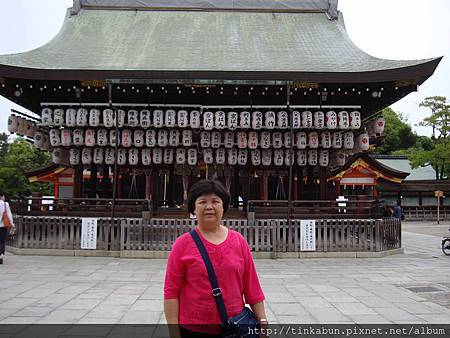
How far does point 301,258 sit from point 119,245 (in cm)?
526

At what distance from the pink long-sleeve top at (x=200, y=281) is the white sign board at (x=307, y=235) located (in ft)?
28.6

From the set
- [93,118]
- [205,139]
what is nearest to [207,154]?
[205,139]

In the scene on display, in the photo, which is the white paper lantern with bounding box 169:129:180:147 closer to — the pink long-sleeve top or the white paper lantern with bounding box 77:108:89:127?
the white paper lantern with bounding box 77:108:89:127

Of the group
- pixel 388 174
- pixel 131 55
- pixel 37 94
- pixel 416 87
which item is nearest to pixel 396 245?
pixel 416 87

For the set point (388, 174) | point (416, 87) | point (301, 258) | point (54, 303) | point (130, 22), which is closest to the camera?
point (54, 303)

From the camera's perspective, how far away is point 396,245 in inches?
482

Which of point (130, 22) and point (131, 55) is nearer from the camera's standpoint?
point (131, 55)

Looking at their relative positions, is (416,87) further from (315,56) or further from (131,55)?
(131,55)

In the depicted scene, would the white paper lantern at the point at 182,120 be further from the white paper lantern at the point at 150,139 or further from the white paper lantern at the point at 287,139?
the white paper lantern at the point at 287,139

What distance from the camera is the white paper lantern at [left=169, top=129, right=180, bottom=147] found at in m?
12.4

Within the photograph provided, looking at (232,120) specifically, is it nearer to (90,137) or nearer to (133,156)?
(133,156)

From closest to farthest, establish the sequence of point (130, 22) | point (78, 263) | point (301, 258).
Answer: point (78, 263)
point (301, 258)
point (130, 22)

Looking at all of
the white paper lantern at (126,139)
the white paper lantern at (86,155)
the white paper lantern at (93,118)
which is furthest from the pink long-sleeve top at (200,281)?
the white paper lantern at (86,155)

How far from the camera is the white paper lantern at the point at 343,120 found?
12039 mm
